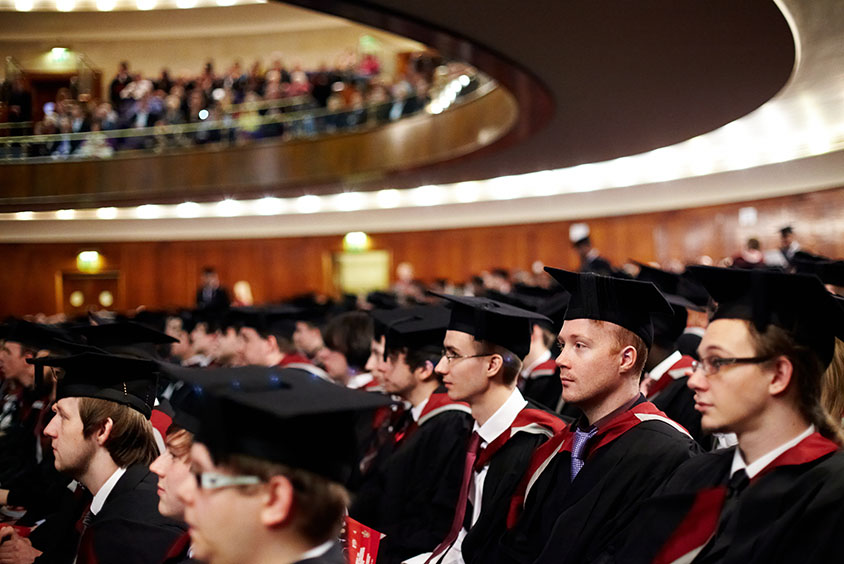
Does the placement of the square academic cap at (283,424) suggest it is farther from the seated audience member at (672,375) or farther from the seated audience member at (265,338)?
the seated audience member at (265,338)

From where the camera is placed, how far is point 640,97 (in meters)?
8.84

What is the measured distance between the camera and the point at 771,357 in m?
2.11

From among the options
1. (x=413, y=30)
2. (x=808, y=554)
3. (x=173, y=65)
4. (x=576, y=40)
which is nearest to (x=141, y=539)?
(x=808, y=554)

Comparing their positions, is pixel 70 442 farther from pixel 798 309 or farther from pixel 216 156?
pixel 216 156

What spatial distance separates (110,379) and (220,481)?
1661 millimetres

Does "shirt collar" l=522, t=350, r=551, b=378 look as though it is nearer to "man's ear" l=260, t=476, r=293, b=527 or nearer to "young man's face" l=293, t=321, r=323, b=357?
"young man's face" l=293, t=321, r=323, b=357

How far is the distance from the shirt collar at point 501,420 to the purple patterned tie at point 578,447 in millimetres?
541

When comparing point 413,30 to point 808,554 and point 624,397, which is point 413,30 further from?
point 808,554

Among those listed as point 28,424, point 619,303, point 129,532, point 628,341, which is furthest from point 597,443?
point 28,424

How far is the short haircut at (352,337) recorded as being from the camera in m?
5.87

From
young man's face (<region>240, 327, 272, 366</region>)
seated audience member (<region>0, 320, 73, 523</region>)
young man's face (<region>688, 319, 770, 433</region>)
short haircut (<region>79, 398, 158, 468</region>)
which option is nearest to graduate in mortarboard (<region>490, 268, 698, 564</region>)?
young man's face (<region>688, 319, 770, 433</region>)

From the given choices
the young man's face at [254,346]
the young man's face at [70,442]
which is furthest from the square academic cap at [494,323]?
the young man's face at [254,346]

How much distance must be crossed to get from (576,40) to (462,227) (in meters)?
13.2

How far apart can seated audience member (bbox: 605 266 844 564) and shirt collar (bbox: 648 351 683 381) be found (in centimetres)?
213
